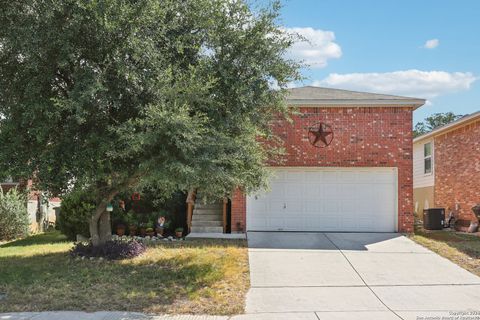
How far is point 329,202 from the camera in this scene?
14.9 metres

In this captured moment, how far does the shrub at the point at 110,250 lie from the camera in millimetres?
10750

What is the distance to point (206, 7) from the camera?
365 inches

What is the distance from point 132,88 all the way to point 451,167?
14.6 meters

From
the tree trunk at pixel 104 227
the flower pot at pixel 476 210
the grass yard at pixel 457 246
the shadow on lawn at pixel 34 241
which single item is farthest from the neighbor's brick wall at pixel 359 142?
the shadow on lawn at pixel 34 241

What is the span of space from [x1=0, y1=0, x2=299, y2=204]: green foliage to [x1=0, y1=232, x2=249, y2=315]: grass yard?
6.00ft

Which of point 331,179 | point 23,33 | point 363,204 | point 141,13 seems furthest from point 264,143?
point 23,33

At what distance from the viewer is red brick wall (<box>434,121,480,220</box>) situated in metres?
17.0

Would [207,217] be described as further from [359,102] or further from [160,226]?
[359,102]

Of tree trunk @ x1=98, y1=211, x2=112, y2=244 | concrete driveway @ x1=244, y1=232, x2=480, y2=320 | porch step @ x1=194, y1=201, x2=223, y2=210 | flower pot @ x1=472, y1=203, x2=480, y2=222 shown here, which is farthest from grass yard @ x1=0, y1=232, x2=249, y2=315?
flower pot @ x1=472, y1=203, x2=480, y2=222

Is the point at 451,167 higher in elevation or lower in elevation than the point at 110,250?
higher

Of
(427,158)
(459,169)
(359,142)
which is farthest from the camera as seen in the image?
(427,158)

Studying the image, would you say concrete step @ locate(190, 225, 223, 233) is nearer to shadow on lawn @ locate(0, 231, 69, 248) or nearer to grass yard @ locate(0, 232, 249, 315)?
grass yard @ locate(0, 232, 249, 315)

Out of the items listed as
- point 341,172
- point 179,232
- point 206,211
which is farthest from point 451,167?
point 179,232

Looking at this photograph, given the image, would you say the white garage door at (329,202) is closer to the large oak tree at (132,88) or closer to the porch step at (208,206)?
the porch step at (208,206)
